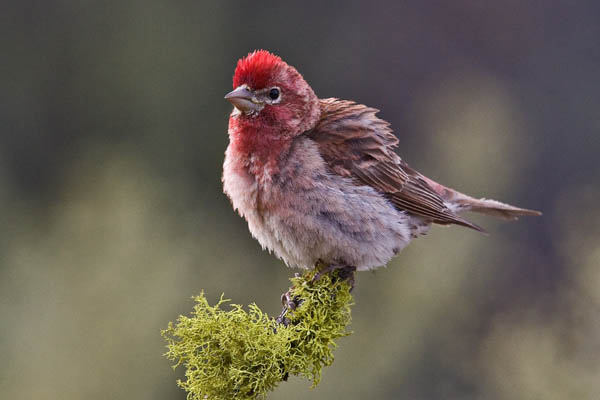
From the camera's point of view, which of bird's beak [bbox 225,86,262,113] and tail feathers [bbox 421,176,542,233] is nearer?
bird's beak [bbox 225,86,262,113]

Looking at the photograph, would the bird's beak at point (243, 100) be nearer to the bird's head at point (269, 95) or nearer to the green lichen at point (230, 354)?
the bird's head at point (269, 95)

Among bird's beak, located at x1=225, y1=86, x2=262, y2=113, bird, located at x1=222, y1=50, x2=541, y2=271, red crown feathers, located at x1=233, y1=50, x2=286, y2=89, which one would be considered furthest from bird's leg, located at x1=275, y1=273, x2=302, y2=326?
red crown feathers, located at x1=233, y1=50, x2=286, y2=89

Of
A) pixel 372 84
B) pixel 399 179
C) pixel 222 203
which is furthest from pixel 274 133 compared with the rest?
pixel 372 84

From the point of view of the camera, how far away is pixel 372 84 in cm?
1017

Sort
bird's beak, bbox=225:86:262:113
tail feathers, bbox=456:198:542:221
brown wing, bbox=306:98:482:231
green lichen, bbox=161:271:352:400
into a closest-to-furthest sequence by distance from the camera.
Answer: green lichen, bbox=161:271:352:400, bird's beak, bbox=225:86:262:113, brown wing, bbox=306:98:482:231, tail feathers, bbox=456:198:542:221

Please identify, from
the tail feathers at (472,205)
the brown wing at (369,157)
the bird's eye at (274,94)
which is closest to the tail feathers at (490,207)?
the tail feathers at (472,205)

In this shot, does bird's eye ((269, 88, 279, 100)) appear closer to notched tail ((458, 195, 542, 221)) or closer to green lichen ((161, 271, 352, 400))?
green lichen ((161, 271, 352, 400))

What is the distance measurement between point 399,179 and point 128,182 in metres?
3.74

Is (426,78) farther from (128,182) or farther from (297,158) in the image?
(297,158)

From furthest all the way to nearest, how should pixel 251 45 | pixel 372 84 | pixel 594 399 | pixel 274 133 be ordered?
pixel 372 84
pixel 251 45
pixel 594 399
pixel 274 133

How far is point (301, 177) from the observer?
4500 mm

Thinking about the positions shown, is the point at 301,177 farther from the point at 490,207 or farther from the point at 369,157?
the point at 490,207

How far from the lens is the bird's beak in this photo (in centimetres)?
429

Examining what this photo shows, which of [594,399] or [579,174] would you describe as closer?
[594,399]
